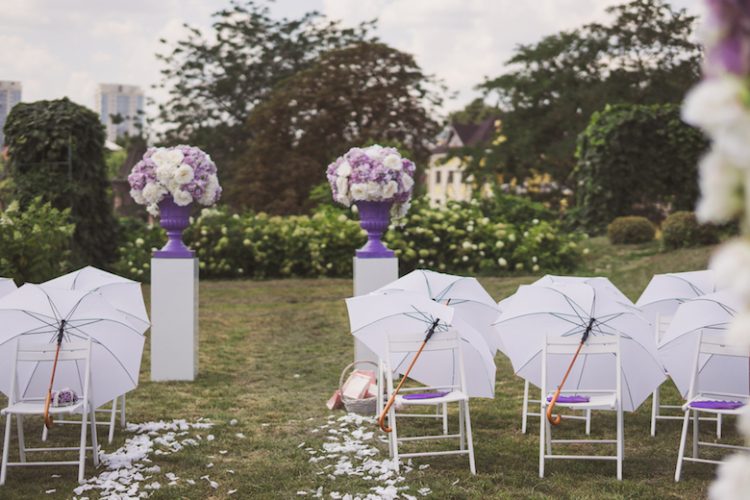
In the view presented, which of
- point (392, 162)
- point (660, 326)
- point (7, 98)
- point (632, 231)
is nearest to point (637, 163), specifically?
point (632, 231)

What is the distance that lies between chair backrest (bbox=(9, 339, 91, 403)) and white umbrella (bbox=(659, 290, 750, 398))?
3873 millimetres

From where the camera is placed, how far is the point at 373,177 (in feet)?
30.0

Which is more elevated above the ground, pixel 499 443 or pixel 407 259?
pixel 407 259

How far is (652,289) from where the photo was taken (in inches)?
315

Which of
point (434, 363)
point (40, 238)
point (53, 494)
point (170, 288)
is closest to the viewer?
point (53, 494)

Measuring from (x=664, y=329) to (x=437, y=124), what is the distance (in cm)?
2333

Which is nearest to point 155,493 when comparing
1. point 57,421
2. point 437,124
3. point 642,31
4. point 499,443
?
point 57,421

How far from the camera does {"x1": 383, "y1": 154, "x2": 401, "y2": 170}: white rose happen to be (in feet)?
30.1

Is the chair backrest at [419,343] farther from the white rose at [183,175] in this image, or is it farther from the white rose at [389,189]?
the white rose at [183,175]

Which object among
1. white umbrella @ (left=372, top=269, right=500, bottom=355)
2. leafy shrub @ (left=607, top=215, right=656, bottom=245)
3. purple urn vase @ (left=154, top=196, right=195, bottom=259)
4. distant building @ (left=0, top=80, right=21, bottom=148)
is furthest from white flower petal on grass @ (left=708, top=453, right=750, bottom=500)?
leafy shrub @ (left=607, top=215, right=656, bottom=245)

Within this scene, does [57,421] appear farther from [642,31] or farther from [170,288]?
[642,31]

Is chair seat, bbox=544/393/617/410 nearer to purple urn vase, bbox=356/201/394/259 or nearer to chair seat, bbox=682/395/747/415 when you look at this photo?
chair seat, bbox=682/395/747/415

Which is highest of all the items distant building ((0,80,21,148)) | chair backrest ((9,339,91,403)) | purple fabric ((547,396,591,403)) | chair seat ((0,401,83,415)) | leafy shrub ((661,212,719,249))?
distant building ((0,80,21,148))

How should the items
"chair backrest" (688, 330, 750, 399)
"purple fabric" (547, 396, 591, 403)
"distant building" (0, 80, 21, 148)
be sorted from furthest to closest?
"distant building" (0, 80, 21, 148)
"purple fabric" (547, 396, 591, 403)
"chair backrest" (688, 330, 750, 399)
